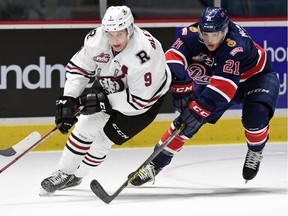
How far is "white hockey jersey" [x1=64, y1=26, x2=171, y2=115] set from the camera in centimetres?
452

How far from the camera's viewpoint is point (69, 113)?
459 cm

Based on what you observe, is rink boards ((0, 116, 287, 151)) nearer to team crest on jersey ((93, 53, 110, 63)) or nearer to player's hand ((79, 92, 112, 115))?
player's hand ((79, 92, 112, 115))

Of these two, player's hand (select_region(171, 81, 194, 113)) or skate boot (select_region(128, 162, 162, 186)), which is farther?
skate boot (select_region(128, 162, 162, 186))

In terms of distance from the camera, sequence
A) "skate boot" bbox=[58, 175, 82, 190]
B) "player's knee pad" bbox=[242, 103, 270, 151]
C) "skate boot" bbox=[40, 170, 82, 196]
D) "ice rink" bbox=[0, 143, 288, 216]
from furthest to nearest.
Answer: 1. "player's knee pad" bbox=[242, 103, 270, 151]
2. "skate boot" bbox=[58, 175, 82, 190]
3. "skate boot" bbox=[40, 170, 82, 196]
4. "ice rink" bbox=[0, 143, 288, 216]

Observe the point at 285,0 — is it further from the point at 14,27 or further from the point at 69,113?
the point at 69,113

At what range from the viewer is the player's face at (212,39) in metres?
4.88

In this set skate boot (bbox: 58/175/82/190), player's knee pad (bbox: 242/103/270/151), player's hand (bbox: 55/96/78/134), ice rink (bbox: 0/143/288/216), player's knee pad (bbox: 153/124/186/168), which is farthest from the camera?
player's knee pad (bbox: 153/124/186/168)

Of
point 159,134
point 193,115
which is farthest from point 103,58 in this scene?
point 159,134

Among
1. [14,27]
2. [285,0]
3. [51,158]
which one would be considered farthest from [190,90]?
[285,0]

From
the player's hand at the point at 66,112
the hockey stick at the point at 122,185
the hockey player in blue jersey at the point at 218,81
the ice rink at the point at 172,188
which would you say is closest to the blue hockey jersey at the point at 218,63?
the hockey player in blue jersey at the point at 218,81

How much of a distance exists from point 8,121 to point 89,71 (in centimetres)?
198

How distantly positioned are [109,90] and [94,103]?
96 millimetres

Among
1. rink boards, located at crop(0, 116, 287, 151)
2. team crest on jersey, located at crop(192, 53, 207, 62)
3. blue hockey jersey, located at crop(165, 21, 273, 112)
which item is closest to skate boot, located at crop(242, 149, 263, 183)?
blue hockey jersey, located at crop(165, 21, 273, 112)

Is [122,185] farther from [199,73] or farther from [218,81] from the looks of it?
[199,73]
